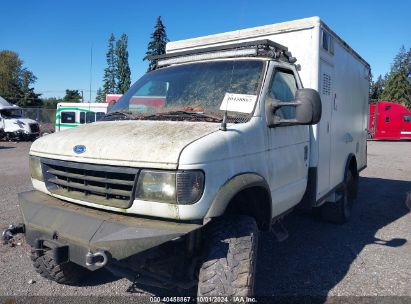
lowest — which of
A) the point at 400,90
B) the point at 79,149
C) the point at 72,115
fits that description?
the point at 79,149

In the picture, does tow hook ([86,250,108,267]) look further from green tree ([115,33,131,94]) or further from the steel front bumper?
green tree ([115,33,131,94])

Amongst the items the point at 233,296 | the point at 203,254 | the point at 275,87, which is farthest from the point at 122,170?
the point at 275,87

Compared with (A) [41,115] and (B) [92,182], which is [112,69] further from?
(A) [41,115]

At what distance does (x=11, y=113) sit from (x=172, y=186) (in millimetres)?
26489

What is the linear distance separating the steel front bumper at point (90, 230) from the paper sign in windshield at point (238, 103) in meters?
1.15

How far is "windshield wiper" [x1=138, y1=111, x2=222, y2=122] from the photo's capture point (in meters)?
3.42

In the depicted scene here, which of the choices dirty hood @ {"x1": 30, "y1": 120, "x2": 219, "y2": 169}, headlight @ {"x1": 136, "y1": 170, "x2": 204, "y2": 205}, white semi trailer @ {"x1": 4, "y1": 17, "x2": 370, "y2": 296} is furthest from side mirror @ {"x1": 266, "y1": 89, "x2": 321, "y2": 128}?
headlight @ {"x1": 136, "y1": 170, "x2": 204, "y2": 205}

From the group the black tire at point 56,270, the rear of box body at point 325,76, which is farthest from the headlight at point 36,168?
the rear of box body at point 325,76

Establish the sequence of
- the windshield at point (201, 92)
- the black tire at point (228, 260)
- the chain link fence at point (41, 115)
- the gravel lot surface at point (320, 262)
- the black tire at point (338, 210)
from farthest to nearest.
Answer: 1. the chain link fence at point (41, 115)
2. the black tire at point (338, 210)
3. the gravel lot surface at point (320, 262)
4. the windshield at point (201, 92)
5. the black tire at point (228, 260)

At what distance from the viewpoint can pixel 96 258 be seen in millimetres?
2637

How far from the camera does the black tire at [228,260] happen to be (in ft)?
9.34

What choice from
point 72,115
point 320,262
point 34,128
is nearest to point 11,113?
point 34,128

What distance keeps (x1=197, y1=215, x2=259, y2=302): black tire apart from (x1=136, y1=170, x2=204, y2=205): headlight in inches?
17.8

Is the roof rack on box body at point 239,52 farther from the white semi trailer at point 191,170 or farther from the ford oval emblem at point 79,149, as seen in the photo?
the ford oval emblem at point 79,149
